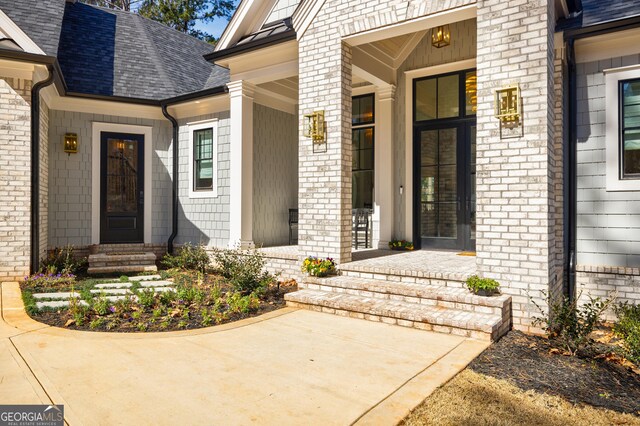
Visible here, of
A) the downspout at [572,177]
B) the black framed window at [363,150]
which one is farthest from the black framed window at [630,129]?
the black framed window at [363,150]

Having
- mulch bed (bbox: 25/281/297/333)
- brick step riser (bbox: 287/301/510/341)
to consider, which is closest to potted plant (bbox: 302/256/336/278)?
brick step riser (bbox: 287/301/510/341)

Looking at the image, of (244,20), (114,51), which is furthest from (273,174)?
(114,51)

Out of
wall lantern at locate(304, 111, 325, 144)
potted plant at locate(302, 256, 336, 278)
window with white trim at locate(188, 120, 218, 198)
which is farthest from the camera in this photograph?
window with white trim at locate(188, 120, 218, 198)

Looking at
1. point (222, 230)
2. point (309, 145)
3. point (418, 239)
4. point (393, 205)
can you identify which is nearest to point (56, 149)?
point (222, 230)

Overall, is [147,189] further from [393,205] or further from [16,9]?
[393,205]

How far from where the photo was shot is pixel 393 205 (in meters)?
8.12

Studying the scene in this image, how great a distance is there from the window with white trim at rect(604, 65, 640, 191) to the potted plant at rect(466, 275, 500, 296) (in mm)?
2165

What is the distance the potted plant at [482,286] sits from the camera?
4672 mm

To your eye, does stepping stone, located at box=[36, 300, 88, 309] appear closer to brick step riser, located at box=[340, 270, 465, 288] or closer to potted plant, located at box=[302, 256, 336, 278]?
potted plant, located at box=[302, 256, 336, 278]

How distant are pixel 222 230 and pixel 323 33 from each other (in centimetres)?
433

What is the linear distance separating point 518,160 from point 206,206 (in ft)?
20.7

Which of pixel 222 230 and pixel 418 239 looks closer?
pixel 418 239

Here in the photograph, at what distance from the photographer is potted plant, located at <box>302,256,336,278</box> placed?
19.5 feet

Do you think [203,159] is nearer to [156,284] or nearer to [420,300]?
Result: [156,284]
